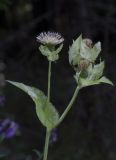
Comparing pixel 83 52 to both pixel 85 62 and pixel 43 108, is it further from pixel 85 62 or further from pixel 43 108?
pixel 43 108

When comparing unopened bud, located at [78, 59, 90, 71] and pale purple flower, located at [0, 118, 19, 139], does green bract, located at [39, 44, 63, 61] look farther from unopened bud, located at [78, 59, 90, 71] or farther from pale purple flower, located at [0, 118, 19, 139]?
pale purple flower, located at [0, 118, 19, 139]

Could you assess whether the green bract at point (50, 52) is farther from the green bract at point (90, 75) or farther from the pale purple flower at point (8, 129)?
the pale purple flower at point (8, 129)

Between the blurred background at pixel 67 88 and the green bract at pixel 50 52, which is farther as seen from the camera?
the blurred background at pixel 67 88

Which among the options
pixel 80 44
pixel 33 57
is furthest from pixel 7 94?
pixel 80 44

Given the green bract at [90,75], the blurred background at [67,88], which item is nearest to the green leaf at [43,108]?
the green bract at [90,75]

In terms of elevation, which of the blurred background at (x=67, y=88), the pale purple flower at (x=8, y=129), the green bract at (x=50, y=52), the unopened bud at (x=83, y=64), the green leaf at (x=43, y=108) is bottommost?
the blurred background at (x=67, y=88)

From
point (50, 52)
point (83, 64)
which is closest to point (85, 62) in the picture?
point (83, 64)
